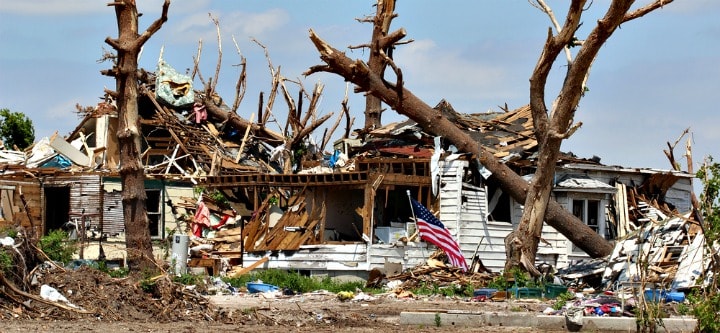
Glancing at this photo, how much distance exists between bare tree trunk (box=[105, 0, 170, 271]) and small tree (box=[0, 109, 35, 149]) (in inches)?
876

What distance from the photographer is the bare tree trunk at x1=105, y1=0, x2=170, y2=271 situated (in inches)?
789

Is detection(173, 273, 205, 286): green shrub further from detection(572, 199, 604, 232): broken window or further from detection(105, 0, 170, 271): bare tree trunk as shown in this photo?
detection(572, 199, 604, 232): broken window

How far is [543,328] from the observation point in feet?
53.4

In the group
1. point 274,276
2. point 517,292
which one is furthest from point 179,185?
point 517,292

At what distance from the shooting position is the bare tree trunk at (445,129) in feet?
80.0

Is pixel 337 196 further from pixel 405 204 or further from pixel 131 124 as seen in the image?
pixel 131 124

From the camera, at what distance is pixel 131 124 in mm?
20219

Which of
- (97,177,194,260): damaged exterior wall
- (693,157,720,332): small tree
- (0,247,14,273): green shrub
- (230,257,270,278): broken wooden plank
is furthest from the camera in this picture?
(97,177,194,260): damaged exterior wall

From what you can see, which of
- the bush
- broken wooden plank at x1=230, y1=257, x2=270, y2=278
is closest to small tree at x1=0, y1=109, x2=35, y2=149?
broken wooden plank at x1=230, y1=257, x2=270, y2=278

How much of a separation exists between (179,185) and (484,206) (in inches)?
352

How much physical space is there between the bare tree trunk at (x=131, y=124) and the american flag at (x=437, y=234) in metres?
6.38

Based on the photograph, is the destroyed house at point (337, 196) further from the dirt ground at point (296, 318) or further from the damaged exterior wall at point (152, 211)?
the dirt ground at point (296, 318)

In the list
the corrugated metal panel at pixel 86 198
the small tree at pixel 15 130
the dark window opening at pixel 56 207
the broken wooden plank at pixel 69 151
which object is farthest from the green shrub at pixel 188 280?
the small tree at pixel 15 130

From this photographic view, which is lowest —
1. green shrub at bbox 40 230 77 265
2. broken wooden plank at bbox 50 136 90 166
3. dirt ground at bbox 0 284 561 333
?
dirt ground at bbox 0 284 561 333
